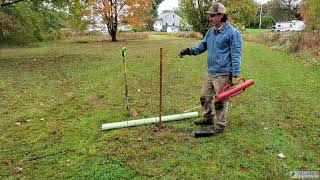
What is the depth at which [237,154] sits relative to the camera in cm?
589

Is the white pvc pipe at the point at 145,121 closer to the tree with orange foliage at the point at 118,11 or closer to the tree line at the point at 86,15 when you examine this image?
the tree line at the point at 86,15

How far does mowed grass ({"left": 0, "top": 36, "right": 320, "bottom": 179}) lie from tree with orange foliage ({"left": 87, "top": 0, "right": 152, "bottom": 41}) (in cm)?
2709

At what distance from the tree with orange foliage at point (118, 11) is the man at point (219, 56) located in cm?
3298

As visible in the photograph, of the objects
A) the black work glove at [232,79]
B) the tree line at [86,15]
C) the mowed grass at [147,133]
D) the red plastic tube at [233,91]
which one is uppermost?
the tree line at [86,15]

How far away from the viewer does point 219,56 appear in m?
6.47

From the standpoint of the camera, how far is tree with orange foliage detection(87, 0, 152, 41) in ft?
127

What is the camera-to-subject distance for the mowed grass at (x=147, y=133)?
5418 mm

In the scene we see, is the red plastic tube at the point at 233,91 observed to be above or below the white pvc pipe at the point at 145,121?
above

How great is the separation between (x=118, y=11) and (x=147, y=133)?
3450 centimetres

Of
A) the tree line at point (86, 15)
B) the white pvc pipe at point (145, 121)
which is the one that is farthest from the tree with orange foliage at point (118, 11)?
the white pvc pipe at point (145, 121)

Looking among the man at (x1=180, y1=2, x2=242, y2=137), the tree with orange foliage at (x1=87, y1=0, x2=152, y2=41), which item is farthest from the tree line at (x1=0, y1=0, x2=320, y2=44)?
the man at (x1=180, y1=2, x2=242, y2=137)

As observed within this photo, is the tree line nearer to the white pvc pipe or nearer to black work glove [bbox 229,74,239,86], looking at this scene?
the white pvc pipe

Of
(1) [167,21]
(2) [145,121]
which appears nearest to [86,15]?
(2) [145,121]

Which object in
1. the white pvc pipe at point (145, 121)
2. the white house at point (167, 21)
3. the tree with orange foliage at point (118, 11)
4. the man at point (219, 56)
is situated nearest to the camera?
the man at point (219, 56)
